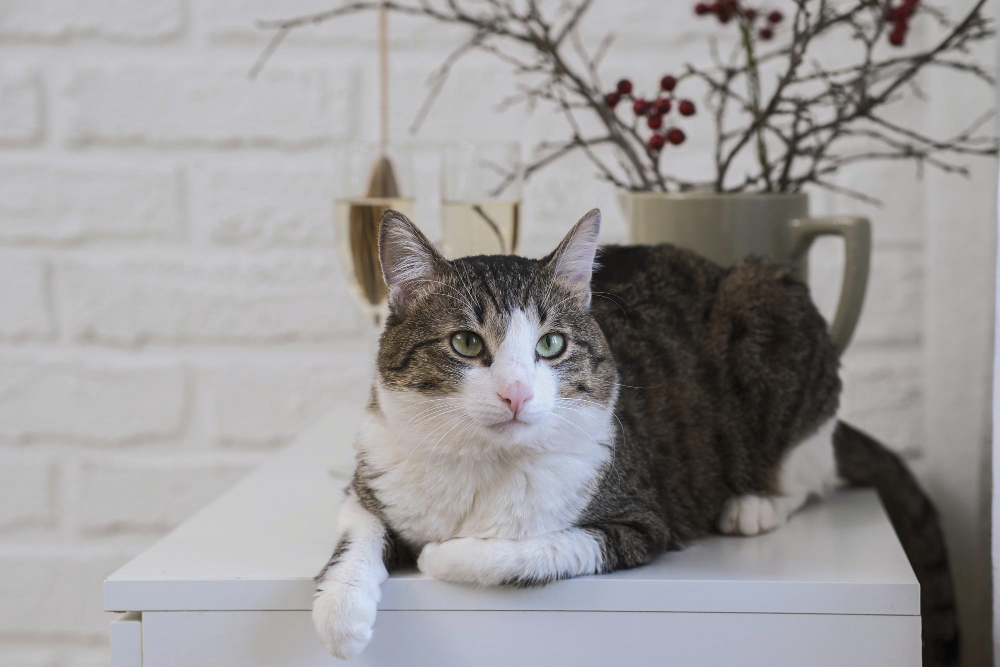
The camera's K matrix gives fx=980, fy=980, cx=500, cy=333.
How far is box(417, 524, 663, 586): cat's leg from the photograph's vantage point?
0.77 meters

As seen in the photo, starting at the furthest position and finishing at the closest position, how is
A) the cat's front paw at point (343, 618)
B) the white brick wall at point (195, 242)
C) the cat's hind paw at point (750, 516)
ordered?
the white brick wall at point (195, 242) → the cat's hind paw at point (750, 516) → the cat's front paw at point (343, 618)

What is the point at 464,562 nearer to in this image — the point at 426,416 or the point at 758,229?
the point at 426,416

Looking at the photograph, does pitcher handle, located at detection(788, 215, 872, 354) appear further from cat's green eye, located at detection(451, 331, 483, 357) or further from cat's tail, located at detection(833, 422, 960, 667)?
cat's green eye, located at detection(451, 331, 483, 357)

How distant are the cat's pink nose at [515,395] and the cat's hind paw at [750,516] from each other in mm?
325

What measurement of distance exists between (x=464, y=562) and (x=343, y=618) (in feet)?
0.34

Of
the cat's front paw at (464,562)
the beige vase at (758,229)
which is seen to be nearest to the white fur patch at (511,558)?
the cat's front paw at (464,562)

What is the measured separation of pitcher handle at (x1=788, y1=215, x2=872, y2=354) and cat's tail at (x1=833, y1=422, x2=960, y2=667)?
0.13m

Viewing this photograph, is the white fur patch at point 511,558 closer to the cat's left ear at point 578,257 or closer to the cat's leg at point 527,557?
the cat's leg at point 527,557

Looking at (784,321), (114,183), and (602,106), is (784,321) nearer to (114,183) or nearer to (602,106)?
(602,106)

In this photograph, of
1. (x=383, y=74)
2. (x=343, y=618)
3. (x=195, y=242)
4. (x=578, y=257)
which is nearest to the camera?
(x=343, y=618)

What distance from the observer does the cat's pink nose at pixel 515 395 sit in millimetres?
727

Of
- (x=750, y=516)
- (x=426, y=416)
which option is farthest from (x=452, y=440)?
(x=750, y=516)

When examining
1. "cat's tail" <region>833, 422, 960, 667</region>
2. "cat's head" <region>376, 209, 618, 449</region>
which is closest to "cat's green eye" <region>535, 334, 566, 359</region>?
"cat's head" <region>376, 209, 618, 449</region>

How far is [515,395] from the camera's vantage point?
73 cm
